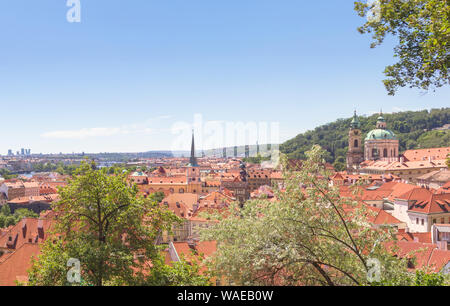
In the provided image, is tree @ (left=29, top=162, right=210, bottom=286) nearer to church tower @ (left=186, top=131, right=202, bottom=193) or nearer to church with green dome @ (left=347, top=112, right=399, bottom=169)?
church tower @ (left=186, top=131, right=202, bottom=193)

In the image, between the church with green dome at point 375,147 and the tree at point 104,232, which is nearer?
the tree at point 104,232

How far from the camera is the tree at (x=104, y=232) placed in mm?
10305

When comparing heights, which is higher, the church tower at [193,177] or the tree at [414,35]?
the tree at [414,35]

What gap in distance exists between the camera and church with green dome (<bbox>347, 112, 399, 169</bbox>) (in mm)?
116688

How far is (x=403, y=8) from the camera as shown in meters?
9.51

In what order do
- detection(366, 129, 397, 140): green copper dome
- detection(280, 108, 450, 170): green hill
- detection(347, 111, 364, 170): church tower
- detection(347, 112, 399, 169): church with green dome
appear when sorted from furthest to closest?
detection(280, 108, 450, 170): green hill → detection(347, 111, 364, 170): church tower → detection(366, 129, 397, 140): green copper dome → detection(347, 112, 399, 169): church with green dome

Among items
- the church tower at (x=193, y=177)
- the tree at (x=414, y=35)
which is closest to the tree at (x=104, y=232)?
the tree at (x=414, y=35)

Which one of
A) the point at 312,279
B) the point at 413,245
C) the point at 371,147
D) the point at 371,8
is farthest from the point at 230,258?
the point at 371,147

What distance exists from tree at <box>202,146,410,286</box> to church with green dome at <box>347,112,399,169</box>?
113m

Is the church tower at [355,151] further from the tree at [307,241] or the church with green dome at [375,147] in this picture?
the tree at [307,241]

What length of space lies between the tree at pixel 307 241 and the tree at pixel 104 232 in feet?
9.83

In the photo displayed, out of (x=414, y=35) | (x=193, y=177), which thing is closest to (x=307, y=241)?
(x=414, y=35)

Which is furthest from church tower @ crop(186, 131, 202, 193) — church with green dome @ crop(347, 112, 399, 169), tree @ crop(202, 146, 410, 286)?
tree @ crop(202, 146, 410, 286)
